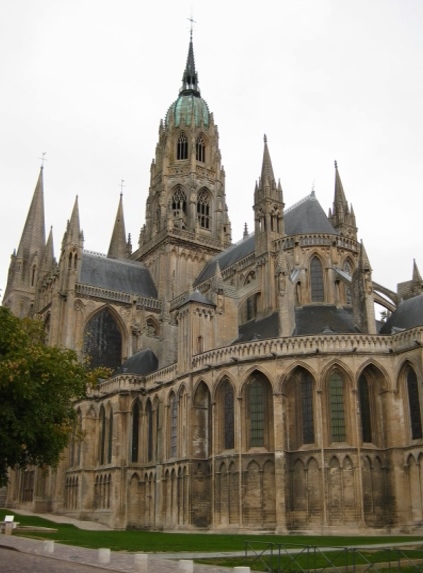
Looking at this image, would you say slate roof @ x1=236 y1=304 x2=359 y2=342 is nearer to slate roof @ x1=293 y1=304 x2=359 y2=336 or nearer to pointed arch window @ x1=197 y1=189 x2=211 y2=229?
slate roof @ x1=293 y1=304 x2=359 y2=336

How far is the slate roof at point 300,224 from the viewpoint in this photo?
4741cm

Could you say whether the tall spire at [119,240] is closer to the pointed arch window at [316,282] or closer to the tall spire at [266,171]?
the tall spire at [266,171]

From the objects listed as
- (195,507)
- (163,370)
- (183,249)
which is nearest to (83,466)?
(163,370)

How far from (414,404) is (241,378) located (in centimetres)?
905

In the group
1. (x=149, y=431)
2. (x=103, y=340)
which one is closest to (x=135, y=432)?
(x=149, y=431)

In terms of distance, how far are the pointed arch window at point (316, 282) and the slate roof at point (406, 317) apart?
5882 millimetres

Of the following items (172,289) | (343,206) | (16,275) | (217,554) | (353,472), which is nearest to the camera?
(217,554)

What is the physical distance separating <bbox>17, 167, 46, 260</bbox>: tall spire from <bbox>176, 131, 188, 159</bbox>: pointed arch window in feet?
61.0

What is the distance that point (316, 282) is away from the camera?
45.2 metres

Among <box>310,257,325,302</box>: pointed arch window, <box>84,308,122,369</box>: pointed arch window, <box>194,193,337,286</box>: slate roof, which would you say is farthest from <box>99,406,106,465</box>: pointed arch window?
<box>310,257,325,302</box>: pointed arch window

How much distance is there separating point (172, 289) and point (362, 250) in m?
23.5

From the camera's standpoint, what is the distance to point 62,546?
22891 millimetres

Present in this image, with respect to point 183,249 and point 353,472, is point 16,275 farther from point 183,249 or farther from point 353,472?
point 353,472

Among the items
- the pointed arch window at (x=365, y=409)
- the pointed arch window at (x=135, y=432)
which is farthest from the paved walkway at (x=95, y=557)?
the pointed arch window at (x=135, y=432)
